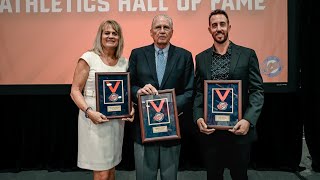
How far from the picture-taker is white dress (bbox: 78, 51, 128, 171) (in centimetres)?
186

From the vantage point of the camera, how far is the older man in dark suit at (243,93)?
1.78 meters

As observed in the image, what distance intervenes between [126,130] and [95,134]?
52.9 inches

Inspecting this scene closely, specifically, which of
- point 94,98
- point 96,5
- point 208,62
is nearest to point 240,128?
point 208,62

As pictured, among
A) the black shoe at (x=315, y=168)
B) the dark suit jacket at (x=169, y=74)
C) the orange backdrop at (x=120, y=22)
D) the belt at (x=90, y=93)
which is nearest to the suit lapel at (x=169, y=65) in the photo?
the dark suit jacket at (x=169, y=74)

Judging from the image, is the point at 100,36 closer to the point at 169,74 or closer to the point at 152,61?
the point at 152,61

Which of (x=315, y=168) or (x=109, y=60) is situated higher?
(x=109, y=60)

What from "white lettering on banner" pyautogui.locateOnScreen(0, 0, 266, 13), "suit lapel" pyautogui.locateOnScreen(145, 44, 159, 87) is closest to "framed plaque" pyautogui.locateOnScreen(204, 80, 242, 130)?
"suit lapel" pyautogui.locateOnScreen(145, 44, 159, 87)

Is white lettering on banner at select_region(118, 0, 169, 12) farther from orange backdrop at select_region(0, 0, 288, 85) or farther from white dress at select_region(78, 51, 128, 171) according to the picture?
white dress at select_region(78, 51, 128, 171)

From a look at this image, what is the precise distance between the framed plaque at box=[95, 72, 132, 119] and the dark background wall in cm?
140

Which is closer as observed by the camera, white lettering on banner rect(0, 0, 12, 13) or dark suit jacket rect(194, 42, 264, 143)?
dark suit jacket rect(194, 42, 264, 143)

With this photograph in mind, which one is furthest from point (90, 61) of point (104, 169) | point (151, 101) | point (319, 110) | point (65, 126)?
point (319, 110)

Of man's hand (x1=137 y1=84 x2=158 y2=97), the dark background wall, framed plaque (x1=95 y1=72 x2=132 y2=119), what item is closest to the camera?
man's hand (x1=137 y1=84 x2=158 y2=97)

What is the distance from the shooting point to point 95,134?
188 centimetres

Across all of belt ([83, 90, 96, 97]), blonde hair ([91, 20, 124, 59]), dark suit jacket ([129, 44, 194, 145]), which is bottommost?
belt ([83, 90, 96, 97])
